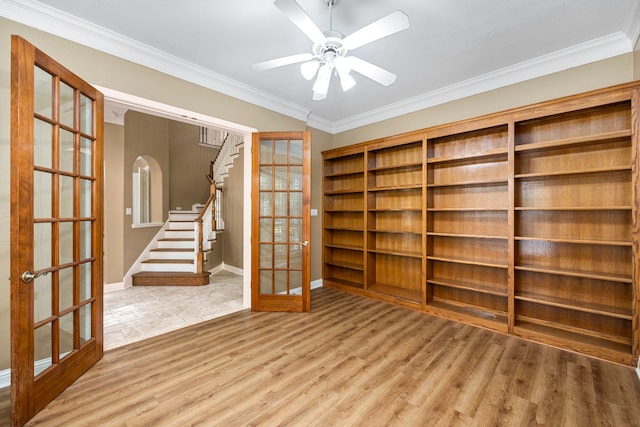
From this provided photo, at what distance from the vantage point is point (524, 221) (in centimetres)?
278

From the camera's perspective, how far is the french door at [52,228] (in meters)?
1.50

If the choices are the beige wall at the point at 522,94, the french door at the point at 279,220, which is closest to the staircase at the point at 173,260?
the french door at the point at 279,220

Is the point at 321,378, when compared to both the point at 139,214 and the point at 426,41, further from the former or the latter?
the point at 139,214

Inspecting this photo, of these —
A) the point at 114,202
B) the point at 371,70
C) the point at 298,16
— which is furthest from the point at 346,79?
the point at 114,202

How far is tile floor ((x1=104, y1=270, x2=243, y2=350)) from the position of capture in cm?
278

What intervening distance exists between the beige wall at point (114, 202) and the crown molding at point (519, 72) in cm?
415

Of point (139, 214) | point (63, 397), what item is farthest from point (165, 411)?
point (139, 214)

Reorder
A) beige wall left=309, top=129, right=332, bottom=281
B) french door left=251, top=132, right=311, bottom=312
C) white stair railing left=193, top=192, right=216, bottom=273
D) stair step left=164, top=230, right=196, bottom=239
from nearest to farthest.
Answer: french door left=251, top=132, right=311, bottom=312, beige wall left=309, top=129, right=332, bottom=281, white stair railing left=193, top=192, right=216, bottom=273, stair step left=164, top=230, right=196, bottom=239

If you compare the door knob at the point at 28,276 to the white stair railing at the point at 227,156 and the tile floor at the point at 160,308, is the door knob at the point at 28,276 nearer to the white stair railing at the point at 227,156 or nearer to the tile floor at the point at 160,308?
the tile floor at the point at 160,308

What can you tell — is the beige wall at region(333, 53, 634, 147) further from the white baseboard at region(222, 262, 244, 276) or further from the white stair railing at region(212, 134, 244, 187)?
the white baseboard at region(222, 262, 244, 276)

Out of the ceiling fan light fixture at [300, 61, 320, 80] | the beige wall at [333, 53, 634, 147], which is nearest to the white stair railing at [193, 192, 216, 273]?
the beige wall at [333, 53, 634, 147]

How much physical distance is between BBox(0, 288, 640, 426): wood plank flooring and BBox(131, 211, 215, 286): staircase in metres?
1.96

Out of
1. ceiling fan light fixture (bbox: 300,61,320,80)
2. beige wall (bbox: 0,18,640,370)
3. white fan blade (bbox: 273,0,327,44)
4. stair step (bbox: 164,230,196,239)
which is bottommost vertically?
stair step (bbox: 164,230,196,239)

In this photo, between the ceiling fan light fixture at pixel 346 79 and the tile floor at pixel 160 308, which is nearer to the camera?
the ceiling fan light fixture at pixel 346 79
